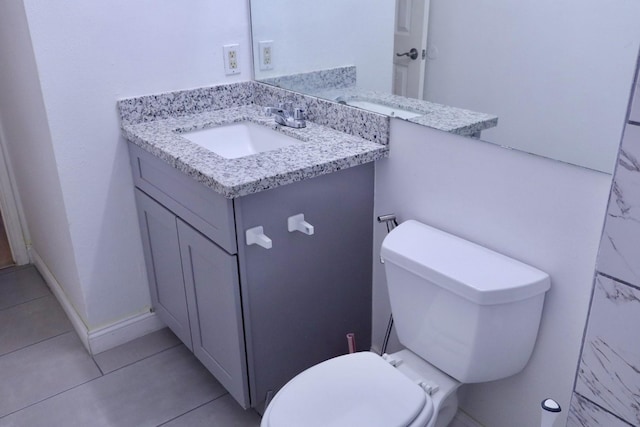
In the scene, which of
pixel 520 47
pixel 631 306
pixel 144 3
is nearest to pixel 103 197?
pixel 144 3

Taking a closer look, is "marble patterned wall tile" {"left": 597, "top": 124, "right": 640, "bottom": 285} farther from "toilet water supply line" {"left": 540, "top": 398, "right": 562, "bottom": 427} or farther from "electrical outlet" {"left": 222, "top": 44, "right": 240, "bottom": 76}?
"electrical outlet" {"left": 222, "top": 44, "right": 240, "bottom": 76}

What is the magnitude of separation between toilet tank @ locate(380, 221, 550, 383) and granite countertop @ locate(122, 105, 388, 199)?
289 mm

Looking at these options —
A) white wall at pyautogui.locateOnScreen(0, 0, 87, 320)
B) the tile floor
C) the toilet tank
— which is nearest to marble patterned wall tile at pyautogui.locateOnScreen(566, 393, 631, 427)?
the toilet tank

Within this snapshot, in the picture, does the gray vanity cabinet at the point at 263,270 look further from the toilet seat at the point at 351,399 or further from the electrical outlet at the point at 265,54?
the electrical outlet at the point at 265,54

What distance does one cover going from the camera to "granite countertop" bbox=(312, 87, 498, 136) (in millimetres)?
1419

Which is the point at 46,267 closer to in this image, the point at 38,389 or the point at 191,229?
the point at 38,389

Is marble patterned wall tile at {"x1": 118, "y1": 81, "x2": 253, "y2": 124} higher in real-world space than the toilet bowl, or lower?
higher

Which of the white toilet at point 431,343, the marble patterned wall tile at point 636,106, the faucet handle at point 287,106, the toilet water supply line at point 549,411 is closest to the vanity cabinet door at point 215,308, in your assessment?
the white toilet at point 431,343

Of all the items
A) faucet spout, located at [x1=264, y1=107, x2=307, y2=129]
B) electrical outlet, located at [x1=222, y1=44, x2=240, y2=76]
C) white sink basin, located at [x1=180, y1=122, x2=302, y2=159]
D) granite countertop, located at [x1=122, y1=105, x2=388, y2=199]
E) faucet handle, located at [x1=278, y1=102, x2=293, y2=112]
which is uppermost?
electrical outlet, located at [x1=222, y1=44, x2=240, y2=76]

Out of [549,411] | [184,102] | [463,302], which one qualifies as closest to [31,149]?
[184,102]

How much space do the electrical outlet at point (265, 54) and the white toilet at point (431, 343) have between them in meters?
0.97

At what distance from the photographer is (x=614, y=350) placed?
1046 millimetres

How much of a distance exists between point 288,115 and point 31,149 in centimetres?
100

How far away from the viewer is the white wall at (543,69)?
1160mm
